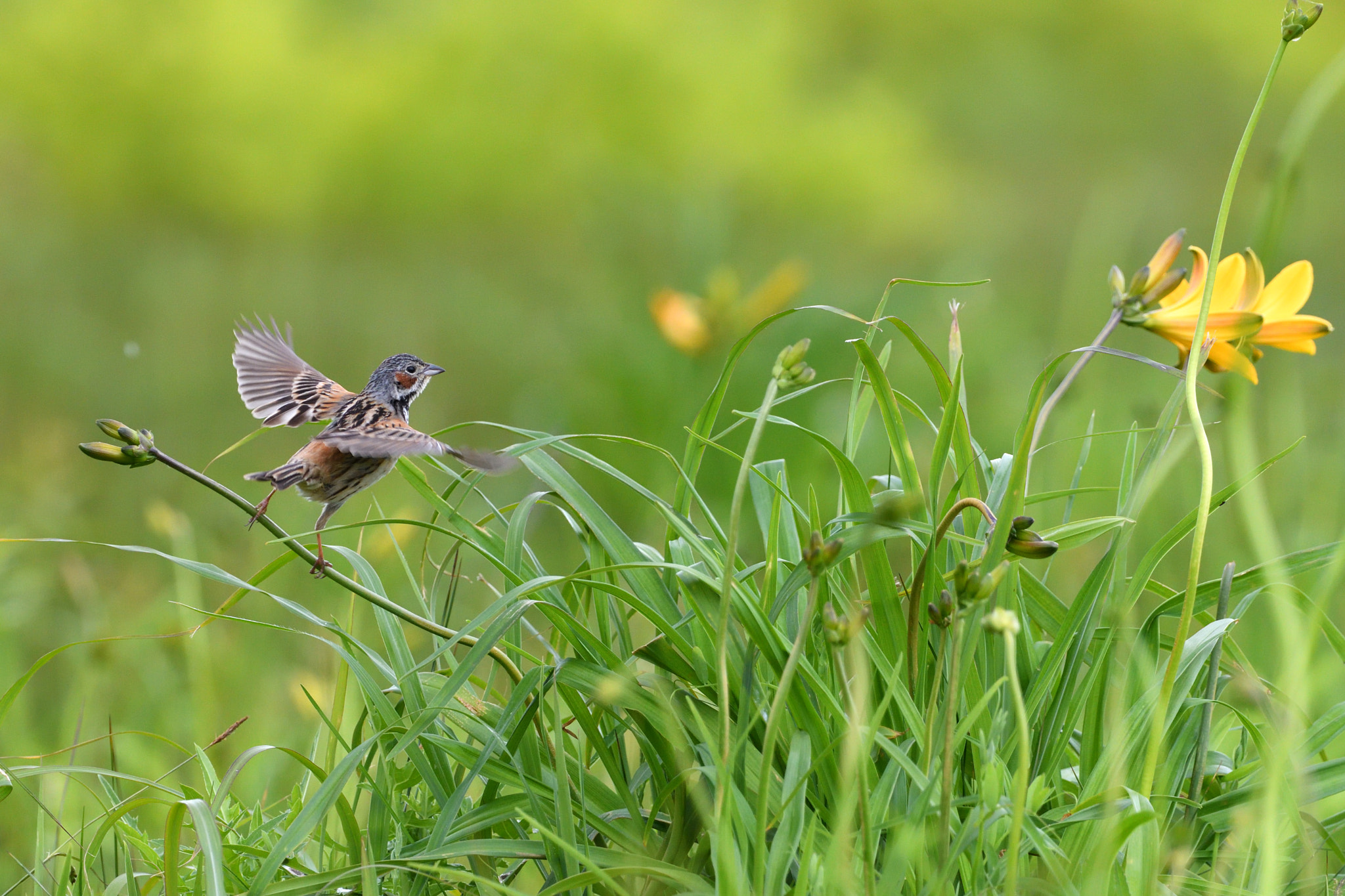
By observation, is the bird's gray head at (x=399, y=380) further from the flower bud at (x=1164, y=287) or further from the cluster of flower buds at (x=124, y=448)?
the flower bud at (x=1164, y=287)

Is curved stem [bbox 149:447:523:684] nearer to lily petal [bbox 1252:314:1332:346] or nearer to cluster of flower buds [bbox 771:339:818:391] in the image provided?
cluster of flower buds [bbox 771:339:818:391]

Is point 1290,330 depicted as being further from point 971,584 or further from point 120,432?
point 120,432

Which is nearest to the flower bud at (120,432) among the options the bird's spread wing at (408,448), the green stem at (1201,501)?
the bird's spread wing at (408,448)

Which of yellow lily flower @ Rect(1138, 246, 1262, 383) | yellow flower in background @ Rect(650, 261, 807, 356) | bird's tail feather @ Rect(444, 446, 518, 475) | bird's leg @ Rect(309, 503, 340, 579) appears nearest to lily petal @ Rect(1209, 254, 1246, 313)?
yellow lily flower @ Rect(1138, 246, 1262, 383)

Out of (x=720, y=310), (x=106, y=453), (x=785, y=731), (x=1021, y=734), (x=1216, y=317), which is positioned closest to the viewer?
(x=1021, y=734)

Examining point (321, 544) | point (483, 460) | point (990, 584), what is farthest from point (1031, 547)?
point (321, 544)

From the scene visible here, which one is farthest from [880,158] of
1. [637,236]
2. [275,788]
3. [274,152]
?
[275,788]
